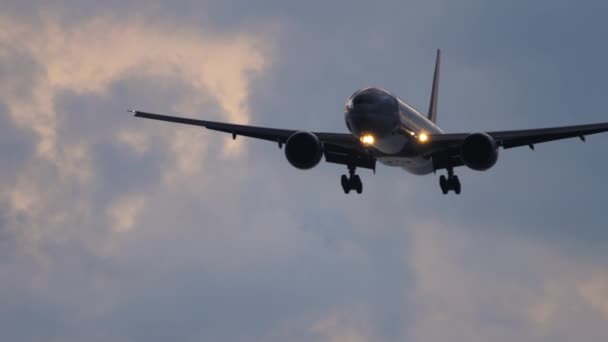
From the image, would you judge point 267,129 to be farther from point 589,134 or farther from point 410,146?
point 589,134

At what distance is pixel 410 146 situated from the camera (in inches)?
2293

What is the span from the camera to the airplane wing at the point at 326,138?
59.8 m

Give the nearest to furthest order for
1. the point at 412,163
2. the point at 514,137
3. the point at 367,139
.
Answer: the point at 367,139, the point at 514,137, the point at 412,163

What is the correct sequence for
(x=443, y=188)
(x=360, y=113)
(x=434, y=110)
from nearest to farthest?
1. (x=360, y=113)
2. (x=443, y=188)
3. (x=434, y=110)

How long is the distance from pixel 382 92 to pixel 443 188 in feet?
30.5

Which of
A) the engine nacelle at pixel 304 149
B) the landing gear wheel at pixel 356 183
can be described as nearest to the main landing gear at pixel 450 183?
the landing gear wheel at pixel 356 183

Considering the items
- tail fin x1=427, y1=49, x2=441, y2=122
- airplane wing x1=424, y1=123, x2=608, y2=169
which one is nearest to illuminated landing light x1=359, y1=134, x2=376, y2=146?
airplane wing x1=424, y1=123, x2=608, y2=169

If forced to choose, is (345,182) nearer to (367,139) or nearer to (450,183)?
(450,183)

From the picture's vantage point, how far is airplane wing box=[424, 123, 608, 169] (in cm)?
5794

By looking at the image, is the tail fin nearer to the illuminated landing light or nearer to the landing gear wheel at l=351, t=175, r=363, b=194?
the landing gear wheel at l=351, t=175, r=363, b=194

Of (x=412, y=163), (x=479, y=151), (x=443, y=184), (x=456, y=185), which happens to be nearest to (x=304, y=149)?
(x=412, y=163)

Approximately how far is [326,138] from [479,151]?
8135 mm

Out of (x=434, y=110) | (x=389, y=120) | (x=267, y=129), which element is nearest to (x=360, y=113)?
(x=389, y=120)

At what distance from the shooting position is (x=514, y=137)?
59.5m
